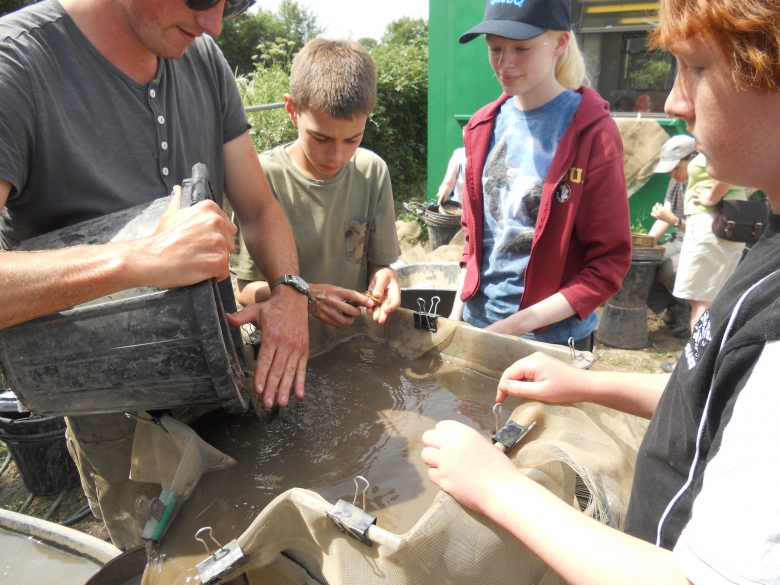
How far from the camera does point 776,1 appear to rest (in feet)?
2.55

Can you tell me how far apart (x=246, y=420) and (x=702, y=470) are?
1287mm

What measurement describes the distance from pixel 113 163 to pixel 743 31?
1.54 metres

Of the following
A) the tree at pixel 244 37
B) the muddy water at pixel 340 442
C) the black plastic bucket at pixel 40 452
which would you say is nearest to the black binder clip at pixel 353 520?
the muddy water at pixel 340 442

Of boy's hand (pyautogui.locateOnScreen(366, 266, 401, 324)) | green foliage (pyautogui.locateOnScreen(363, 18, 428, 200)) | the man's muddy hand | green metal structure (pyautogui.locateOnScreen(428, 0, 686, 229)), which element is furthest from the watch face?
green foliage (pyautogui.locateOnScreen(363, 18, 428, 200))

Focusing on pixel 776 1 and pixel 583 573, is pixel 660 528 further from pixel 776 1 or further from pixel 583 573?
pixel 776 1

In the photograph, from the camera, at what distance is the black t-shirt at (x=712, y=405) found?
698 millimetres

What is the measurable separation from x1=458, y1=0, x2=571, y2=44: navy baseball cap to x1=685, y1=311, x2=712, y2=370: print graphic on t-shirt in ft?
4.77

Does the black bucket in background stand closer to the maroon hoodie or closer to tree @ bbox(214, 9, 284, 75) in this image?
the maroon hoodie

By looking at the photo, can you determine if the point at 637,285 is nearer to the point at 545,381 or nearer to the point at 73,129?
the point at 545,381

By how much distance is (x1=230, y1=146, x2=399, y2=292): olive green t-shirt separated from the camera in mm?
2410

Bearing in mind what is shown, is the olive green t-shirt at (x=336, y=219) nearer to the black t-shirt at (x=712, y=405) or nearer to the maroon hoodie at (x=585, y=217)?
the maroon hoodie at (x=585, y=217)

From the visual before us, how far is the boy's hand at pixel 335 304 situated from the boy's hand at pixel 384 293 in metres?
0.05

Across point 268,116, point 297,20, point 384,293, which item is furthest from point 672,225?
point 297,20

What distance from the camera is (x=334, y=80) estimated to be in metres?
2.18
